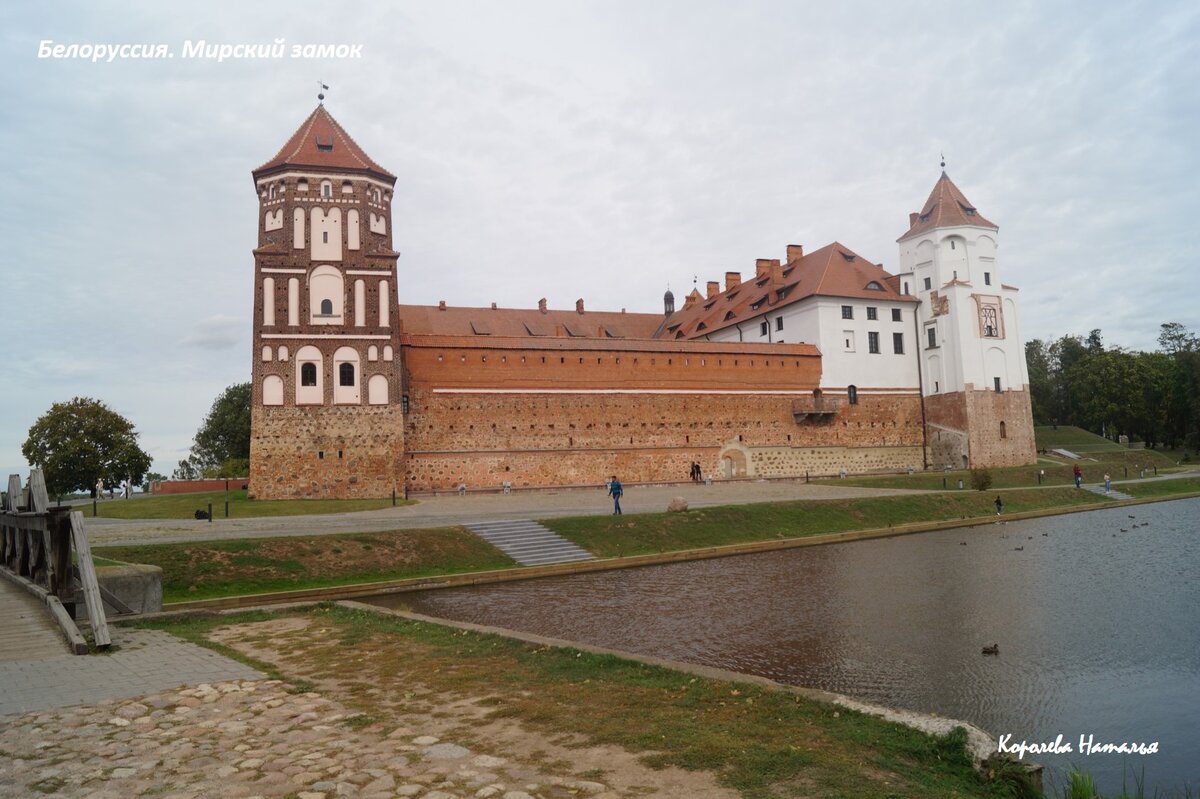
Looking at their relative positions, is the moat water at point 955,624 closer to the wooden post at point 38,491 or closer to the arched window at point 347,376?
the wooden post at point 38,491

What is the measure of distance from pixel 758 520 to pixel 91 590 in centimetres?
2008

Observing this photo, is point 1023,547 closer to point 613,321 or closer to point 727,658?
point 727,658

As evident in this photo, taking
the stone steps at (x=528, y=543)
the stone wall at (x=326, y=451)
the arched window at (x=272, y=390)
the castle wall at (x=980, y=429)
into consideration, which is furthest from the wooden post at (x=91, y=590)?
the castle wall at (x=980, y=429)

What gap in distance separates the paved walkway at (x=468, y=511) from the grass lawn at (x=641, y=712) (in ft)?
41.6

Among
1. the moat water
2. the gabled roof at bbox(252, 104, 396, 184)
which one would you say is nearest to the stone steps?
the moat water

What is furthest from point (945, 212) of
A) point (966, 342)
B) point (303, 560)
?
point (303, 560)

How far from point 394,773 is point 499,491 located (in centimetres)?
3208

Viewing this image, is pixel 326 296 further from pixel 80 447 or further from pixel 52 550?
pixel 52 550

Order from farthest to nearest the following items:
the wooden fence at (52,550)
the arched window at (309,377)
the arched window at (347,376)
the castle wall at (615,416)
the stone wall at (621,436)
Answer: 1. the castle wall at (615,416)
2. the stone wall at (621,436)
3. the arched window at (347,376)
4. the arched window at (309,377)
5. the wooden fence at (52,550)

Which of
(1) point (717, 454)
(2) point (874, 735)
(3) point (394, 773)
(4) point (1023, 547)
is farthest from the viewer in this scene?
(1) point (717, 454)

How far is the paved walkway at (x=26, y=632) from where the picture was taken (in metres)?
8.06

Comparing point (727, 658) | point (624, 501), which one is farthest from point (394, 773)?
point (624, 501)

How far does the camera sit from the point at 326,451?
3325 centimetres

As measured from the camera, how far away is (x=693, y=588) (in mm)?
16547
